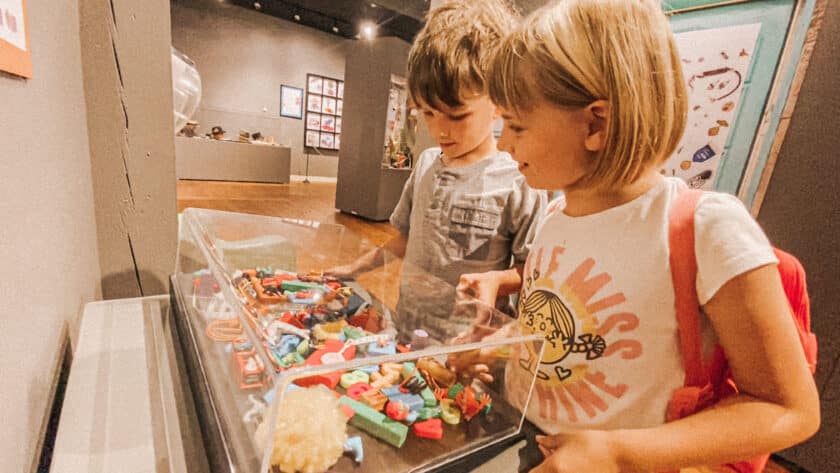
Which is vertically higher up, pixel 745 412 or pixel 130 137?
pixel 130 137

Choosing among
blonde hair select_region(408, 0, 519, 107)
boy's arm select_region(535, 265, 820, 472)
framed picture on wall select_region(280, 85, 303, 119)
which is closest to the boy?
blonde hair select_region(408, 0, 519, 107)

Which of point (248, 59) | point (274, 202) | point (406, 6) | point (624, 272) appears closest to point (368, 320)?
point (624, 272)

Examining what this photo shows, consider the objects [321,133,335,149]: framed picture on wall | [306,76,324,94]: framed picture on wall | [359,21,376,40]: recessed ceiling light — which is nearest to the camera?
[359,21,376,40]: recessed ceiling light

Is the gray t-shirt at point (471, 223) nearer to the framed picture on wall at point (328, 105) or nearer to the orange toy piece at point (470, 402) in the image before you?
the orange toy piece at point (470, 402)

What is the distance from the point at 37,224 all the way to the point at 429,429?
61 centimetres

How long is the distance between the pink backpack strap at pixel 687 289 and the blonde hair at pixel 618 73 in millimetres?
80

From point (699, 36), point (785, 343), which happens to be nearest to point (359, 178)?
point (699, 36)

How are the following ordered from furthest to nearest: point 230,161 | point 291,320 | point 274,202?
point 230,161 < point 274,202 < point 291,320

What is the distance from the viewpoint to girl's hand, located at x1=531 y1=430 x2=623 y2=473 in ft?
1.22

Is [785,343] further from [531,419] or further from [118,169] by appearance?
[118,169]

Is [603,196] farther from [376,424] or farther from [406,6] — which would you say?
[406,6]

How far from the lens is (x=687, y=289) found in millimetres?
425

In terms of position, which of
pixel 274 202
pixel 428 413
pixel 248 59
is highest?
pixel 248 59

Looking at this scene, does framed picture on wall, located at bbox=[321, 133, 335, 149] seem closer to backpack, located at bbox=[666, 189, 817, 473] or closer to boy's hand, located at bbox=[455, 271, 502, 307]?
boy's hand, located at bbox=[455, 271, 502, 307]
